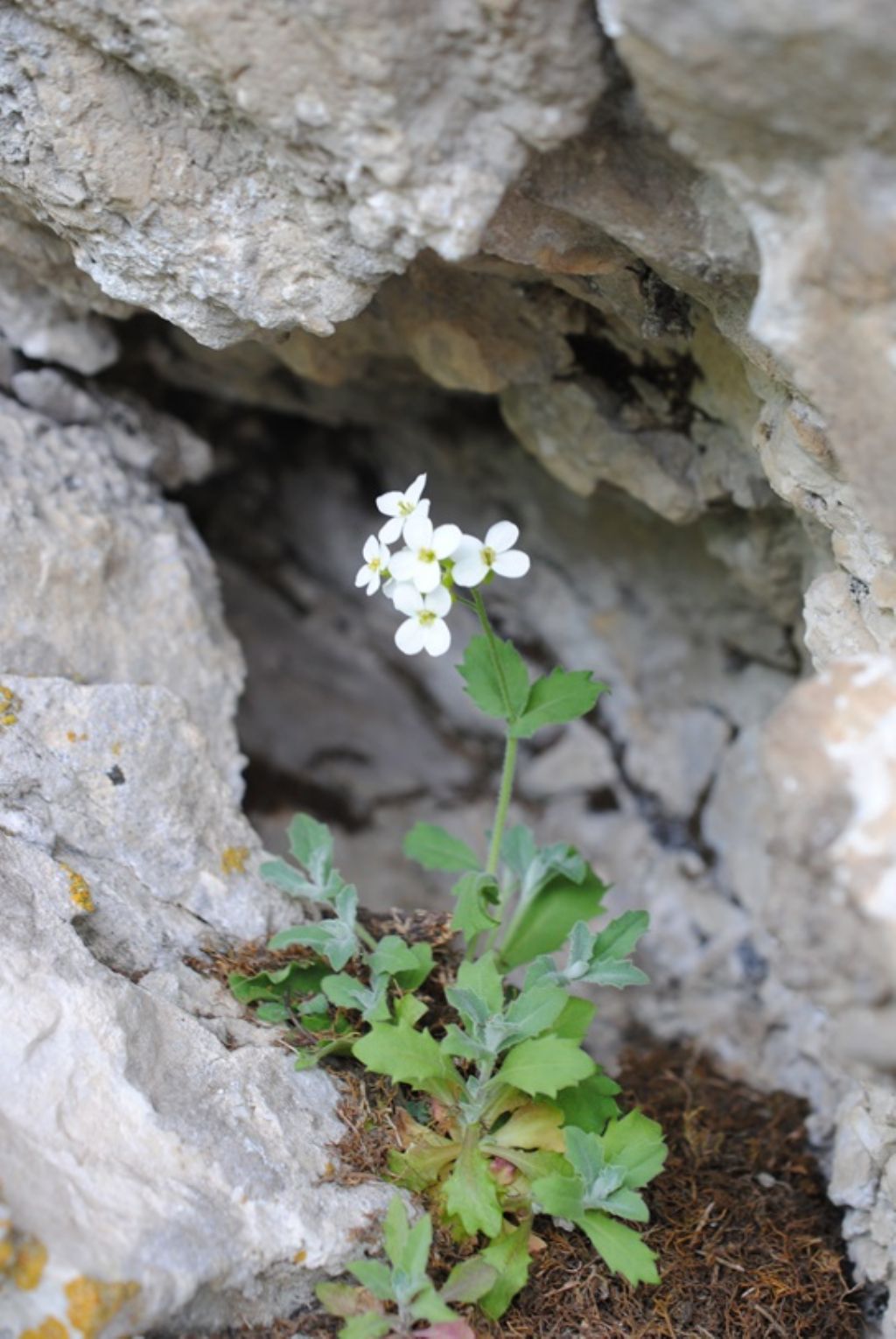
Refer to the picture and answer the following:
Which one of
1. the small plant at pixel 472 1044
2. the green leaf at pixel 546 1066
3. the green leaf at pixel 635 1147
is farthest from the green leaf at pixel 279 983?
the green leaf at pixel 635 1147

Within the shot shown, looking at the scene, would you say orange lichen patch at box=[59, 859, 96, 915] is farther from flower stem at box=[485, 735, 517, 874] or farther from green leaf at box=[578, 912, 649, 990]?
green leaf at box=[578, 912, 649, 990]

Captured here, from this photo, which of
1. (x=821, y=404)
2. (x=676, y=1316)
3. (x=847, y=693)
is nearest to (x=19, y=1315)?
(x=676, y=1316)

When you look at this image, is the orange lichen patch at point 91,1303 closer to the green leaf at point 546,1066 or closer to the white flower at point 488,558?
the green leaf at point 546,1066

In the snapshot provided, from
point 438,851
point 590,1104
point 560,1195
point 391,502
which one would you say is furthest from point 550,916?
point 391,502

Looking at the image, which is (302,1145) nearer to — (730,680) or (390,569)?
(390,569)

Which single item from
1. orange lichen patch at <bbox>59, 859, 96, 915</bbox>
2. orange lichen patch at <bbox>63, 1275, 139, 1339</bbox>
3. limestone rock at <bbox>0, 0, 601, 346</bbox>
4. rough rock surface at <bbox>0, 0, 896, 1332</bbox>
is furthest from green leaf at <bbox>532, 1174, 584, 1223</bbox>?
limestone rock at <bbox>0, 0, 601, 346</bbox>

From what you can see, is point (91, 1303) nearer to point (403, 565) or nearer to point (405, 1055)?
point (405, 1055)
